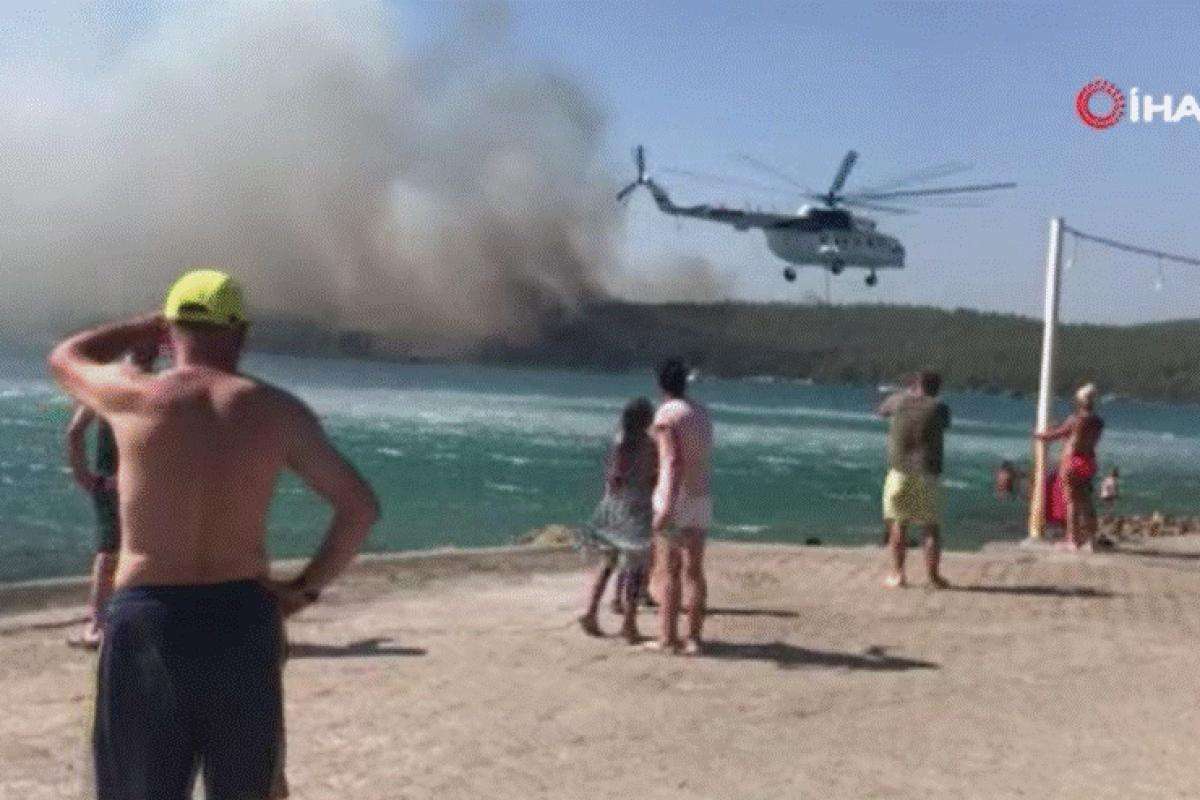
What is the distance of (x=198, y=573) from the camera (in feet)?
13.1

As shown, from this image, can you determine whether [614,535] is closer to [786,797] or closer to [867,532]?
[786,797]

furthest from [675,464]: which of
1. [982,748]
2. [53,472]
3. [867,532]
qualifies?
[53,472]

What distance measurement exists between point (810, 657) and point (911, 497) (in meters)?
2.91

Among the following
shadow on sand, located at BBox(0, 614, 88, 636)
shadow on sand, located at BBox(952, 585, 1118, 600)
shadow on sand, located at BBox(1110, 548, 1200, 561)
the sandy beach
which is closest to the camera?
the sandy beach

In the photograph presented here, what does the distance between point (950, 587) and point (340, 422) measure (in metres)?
77.3

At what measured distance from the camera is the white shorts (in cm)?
934

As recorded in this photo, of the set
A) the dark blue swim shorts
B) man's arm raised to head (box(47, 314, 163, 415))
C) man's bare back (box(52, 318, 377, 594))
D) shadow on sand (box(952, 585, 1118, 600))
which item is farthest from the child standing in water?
the dark blue swim shorts

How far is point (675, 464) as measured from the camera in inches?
365

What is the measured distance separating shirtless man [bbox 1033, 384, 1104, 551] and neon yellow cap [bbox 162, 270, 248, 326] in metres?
12.0

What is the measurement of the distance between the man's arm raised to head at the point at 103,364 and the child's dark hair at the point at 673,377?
202 inches

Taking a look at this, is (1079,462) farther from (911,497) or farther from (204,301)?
(204,301)

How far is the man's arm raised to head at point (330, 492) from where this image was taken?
13.4ft

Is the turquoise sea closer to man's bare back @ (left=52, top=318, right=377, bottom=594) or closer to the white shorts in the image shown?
the white shorts

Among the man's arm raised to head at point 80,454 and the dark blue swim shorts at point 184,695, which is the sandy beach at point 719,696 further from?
the dark blue swim shorts at point 184,695
